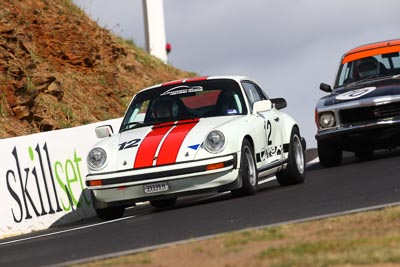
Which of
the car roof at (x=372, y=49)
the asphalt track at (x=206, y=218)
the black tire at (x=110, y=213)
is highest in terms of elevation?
the car roof at (x=372, y=49)

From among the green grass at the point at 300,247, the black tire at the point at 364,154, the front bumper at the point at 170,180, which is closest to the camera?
the green grass at the point at 300,247

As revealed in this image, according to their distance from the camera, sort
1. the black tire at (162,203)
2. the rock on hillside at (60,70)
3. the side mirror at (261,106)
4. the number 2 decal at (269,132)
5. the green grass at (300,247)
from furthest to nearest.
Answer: the rock on hillside at (60,70) → the black tire at (162,203) → the number 2 decal at (269,132) → the side mirror at (261,106) → the green grass at (300,247)

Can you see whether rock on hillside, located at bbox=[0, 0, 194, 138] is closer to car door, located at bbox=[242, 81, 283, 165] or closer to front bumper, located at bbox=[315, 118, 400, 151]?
front bumper, located at bbox=[315, 118, 400, 151]

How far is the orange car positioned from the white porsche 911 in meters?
2.60

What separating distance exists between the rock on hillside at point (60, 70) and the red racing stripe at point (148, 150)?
351 inches

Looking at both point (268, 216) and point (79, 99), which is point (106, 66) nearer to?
point (79, 99)

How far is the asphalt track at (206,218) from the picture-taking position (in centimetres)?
1027

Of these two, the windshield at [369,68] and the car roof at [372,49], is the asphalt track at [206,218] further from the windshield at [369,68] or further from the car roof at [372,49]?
the car roof at [372,49]

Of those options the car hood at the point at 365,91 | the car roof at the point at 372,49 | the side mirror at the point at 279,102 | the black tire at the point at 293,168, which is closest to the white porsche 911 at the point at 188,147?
the black tire at the point at 293,168

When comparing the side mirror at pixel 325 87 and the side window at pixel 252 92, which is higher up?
the side window at pixel 252 92

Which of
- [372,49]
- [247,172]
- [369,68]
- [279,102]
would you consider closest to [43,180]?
[247,172]

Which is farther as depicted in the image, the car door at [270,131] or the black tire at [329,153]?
the black tire at [329,153]

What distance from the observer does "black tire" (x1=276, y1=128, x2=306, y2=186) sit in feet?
52.0

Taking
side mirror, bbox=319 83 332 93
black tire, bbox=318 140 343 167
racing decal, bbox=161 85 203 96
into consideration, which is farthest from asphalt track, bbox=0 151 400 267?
side mirror, bbox=319 83 332 93
